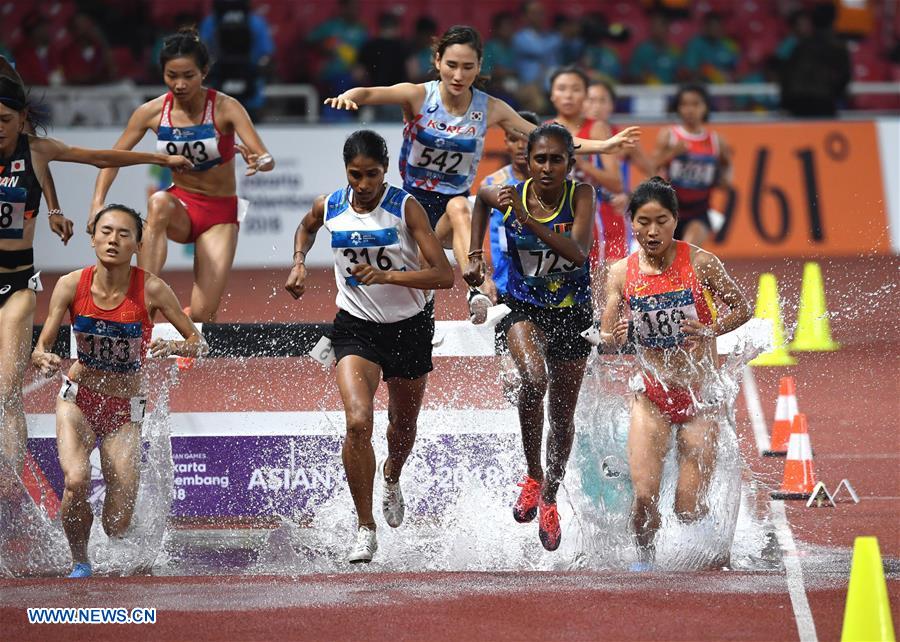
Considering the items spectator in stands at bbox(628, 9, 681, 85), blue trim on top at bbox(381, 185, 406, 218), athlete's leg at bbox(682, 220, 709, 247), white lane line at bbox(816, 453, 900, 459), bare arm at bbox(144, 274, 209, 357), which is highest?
spectator in stands at bbox(628, 9, 681, 85)

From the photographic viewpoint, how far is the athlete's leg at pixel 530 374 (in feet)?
24.5

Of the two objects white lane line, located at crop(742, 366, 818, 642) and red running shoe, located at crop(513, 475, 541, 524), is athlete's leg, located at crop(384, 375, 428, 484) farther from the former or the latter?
white lane line, located at crop(742, 366, 818, 642)

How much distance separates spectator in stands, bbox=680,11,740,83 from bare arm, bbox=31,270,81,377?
13.8 metres

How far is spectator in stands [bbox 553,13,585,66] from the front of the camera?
19.0m

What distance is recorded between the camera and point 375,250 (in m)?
7.32

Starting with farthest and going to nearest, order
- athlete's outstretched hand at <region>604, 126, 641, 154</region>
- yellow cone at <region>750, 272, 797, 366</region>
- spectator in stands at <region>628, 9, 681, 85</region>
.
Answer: spectator in stands at <region>628, 9, 681, 85</region> → yellow cone at <region>750, 272, 797, 366</region> → athlete's outstretched hand at <region>604, 126, 641, 154</region>

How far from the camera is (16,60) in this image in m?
18.0

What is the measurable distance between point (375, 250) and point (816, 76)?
40.5ft

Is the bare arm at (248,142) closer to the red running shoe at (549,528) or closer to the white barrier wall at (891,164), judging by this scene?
the red running shoe at (549,528)

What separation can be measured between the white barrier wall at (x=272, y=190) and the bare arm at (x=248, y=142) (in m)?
7.74

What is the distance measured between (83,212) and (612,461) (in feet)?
32.3

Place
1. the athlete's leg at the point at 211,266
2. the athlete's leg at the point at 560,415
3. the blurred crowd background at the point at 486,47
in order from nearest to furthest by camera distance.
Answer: the athlete's leg at the point at 560,415
the athlete's leg at the point at 211,266
the blurred crowd background at the point at 486,47

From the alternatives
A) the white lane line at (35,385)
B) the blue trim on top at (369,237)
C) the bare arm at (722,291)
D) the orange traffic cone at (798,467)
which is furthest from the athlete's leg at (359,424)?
the white lane line at (35,385)

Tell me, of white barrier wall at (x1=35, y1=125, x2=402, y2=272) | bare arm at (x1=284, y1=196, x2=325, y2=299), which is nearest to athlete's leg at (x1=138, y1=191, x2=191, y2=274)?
bare arm at (x1=284, y1=196, x2=325, y2=299)
